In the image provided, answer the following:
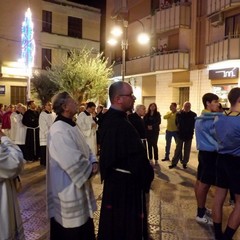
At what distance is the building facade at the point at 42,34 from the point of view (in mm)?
30969

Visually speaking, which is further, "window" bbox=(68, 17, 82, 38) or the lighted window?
"window" bbox=(68, 17, 82, 38)

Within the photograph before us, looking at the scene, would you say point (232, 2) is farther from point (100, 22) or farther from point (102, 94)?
point (100, 22)

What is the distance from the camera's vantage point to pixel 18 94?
31.5m

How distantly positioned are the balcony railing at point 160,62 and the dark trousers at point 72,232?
59.3 feet

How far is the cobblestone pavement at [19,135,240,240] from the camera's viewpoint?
17.3ft

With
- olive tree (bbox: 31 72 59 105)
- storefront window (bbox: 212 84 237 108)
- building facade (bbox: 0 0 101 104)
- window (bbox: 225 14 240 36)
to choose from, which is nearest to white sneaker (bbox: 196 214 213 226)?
storefront window (bbox: 212 84 237 108)

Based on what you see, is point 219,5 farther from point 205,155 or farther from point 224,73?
point 205,155

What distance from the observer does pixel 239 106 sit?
4.60m

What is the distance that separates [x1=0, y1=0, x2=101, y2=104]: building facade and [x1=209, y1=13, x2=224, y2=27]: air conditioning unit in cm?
1717

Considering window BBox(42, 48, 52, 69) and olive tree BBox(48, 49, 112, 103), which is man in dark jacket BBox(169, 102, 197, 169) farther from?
window BBox(42, 48, 52, 69)

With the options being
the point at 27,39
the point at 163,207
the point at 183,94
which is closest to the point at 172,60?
the point at 183,94

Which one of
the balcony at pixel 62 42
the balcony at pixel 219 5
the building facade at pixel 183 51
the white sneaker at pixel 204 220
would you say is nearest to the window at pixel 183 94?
the building facade at pixel 183 51

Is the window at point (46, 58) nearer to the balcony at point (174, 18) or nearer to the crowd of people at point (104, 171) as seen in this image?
the balcony at point (174, 18)

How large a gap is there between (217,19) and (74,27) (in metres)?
19.8
